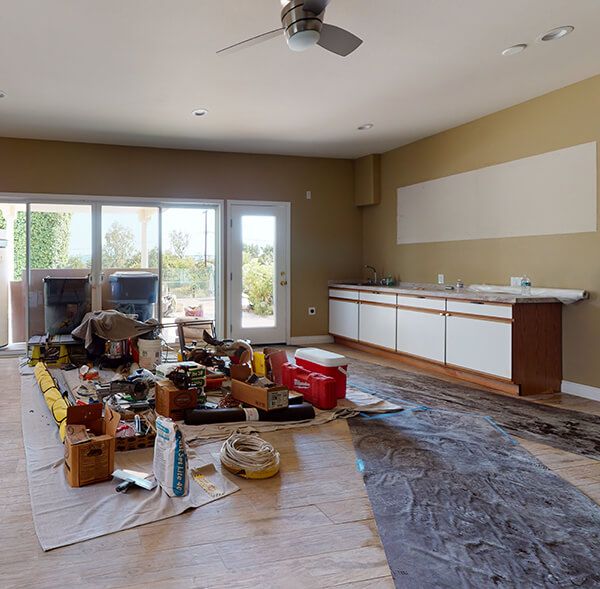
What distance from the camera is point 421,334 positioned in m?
5.60

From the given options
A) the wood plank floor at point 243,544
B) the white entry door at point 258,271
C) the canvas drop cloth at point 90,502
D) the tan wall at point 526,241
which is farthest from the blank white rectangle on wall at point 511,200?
the canvas drop cloth at point 90,502

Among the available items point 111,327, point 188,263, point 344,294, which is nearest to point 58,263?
point 188,263

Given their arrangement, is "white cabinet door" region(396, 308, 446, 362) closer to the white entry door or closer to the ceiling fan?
the white entry door

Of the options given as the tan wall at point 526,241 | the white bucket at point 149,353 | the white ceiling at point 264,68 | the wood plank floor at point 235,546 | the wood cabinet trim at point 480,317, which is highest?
the white ceiling at point 264,68

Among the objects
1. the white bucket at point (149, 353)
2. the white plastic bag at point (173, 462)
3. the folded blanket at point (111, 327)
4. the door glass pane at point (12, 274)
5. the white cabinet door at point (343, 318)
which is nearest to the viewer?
the white plastic bag at point (173, 462)

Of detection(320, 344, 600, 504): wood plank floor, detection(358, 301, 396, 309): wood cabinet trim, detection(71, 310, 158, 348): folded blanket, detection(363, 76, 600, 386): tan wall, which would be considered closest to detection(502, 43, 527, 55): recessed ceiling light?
detection(363, 76, 600, 386): tan wall

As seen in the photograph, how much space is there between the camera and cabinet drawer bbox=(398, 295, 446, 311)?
5281mm

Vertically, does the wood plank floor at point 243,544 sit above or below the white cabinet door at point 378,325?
below

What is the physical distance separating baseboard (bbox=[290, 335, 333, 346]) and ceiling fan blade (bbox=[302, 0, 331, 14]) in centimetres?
508

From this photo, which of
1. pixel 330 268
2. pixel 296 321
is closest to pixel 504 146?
pixel 330 268

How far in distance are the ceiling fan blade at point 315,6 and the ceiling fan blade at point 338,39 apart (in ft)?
0.33

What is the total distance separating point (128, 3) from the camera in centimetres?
312

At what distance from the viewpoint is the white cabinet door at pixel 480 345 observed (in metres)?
4.50

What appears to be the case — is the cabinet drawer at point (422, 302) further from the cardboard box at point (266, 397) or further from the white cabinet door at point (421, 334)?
the cardboard box at point (266, 397)
